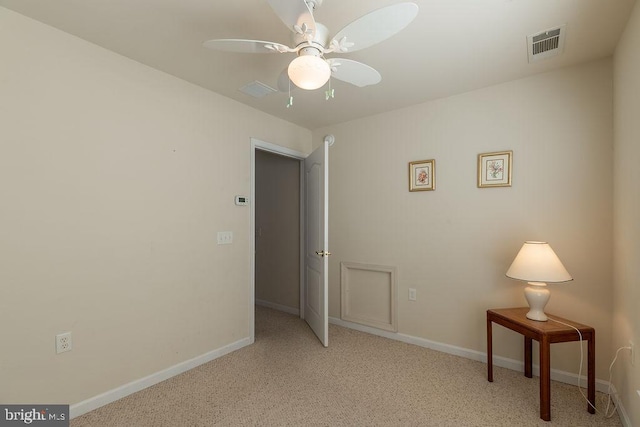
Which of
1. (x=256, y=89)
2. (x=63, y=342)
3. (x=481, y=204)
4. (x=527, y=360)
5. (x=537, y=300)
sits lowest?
(x=527, y=360)

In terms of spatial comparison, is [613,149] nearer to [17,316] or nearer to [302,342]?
[302,342]

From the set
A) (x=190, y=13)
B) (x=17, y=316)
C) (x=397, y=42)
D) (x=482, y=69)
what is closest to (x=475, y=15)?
(x=397, y=42)

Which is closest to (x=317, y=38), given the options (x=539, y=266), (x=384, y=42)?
(x=384, y=42)

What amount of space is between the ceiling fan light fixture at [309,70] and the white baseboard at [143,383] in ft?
7.53

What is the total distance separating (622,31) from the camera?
1.83 metres

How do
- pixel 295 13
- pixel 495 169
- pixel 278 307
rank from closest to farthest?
pixel 295 13 → pixel 495 169 → pixel 278 307

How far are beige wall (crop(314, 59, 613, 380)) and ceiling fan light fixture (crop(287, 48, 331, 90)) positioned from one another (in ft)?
5.90

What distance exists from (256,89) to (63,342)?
2242 millimetres

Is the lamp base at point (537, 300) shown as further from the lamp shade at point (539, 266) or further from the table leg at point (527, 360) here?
the table leg at point (527, 360)

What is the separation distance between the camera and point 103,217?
2016 mm

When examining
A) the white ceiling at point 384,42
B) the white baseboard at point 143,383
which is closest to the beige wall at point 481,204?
the white ceiling at point 384,42

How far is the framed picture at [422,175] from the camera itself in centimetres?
289

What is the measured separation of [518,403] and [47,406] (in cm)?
292

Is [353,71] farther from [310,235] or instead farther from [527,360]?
[527,360]
